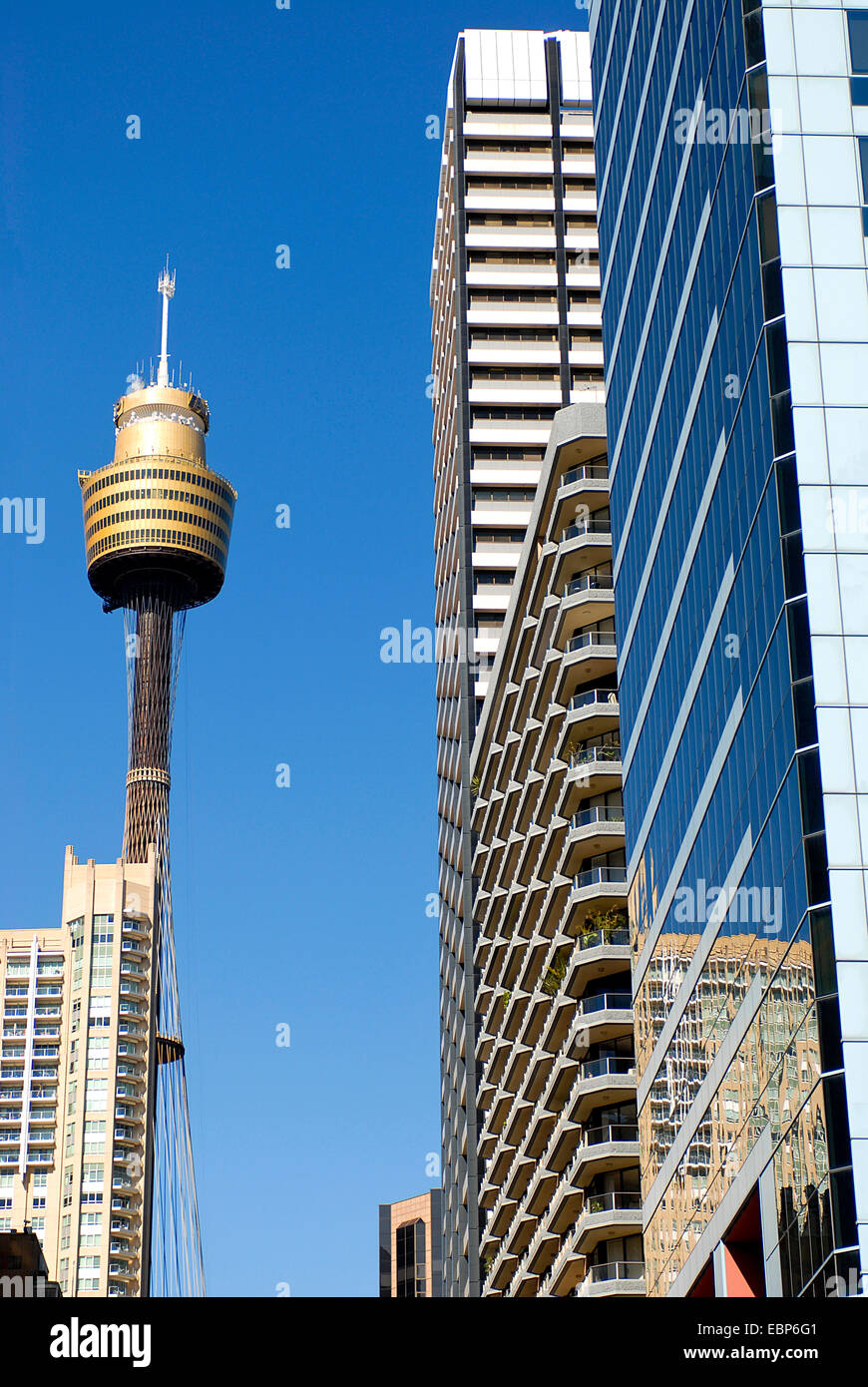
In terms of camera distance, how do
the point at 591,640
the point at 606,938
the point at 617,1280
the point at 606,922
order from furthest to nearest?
the point at 591,640 → the point at 606,922 → the point at 606,938 → the point at 617,1280

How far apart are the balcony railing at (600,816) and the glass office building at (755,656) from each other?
1542cm

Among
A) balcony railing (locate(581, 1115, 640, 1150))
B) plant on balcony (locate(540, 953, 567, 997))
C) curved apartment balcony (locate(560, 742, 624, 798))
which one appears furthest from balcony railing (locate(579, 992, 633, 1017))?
curved apartment balcony (locate(560, 742, 624, 798))

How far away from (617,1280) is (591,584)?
92.5ft

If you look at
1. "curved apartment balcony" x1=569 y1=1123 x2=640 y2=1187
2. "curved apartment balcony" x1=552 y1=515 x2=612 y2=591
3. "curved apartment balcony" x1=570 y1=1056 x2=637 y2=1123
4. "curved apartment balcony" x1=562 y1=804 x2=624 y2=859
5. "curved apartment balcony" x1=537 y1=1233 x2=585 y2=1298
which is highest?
"curved apartment balcony" x1=552 y1=515 x2=612 y2=591

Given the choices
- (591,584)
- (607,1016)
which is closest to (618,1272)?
(607,1016)

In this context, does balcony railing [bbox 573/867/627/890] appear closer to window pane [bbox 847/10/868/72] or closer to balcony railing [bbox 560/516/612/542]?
balcony railing [bbox 560/516/612/542]

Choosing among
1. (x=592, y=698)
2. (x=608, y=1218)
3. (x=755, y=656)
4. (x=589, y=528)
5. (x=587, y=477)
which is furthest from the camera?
(x=587, y=477)

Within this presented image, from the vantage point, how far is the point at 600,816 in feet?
264

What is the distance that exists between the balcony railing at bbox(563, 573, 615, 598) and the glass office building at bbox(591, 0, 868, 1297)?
59.7 feet

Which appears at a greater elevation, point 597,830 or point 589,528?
point 589,528

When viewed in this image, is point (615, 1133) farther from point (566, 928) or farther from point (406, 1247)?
point (406, 1247)

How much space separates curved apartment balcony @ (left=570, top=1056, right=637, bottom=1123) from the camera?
76438mm
